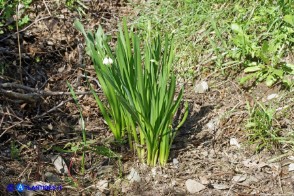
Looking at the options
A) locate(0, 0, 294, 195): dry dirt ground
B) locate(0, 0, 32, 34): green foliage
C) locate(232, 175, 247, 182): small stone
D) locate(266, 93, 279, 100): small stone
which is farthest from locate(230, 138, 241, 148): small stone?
locate(0, 0, 32, 34): green foliage

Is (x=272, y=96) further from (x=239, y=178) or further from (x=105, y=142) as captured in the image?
(x=105, y=142)

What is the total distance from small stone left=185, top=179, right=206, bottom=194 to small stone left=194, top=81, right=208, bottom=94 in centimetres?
84

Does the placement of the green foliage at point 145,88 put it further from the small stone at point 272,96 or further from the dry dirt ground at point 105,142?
the small stone at point 272,96

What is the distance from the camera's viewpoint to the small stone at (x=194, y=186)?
2.52m

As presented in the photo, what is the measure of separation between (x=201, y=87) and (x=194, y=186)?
35.7 inches

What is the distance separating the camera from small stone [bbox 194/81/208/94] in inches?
128

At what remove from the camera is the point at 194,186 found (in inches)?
99.8

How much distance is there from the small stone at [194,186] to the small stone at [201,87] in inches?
33.2

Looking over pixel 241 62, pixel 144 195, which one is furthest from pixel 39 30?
pixel 144 195

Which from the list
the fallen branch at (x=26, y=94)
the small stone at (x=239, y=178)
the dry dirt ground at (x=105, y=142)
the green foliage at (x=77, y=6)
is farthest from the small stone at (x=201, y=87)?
the green foliage at (x=77, y=6)

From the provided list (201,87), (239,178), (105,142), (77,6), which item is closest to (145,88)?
(105,142)

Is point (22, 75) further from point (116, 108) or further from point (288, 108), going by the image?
point (288, 108)

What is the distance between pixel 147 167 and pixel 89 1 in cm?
205

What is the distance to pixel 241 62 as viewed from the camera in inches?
129
